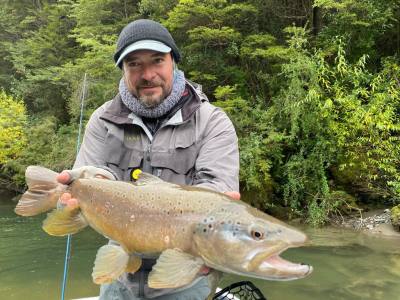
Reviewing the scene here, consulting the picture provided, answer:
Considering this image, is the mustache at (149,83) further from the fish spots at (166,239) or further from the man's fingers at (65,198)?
the fish spots at (166,239)

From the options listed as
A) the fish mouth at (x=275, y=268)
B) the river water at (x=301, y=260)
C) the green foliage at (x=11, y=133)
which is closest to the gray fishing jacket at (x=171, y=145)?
the fish mouth at (x=275, y=268)

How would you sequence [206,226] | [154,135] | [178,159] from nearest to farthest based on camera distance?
1. [206,226]
2. [178,159]
3. [154,135]

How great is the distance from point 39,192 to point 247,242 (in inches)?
61.4

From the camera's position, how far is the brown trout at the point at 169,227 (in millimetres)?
2027

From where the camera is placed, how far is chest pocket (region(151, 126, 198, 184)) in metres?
2.99

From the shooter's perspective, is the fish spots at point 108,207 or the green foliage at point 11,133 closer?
the fish spots at point 108,207

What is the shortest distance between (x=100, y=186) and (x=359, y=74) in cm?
1135

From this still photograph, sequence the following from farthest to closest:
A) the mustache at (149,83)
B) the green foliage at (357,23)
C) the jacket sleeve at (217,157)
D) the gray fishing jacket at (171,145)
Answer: the green foliage at (357,23) < the mustache at (149,83) < the gray fishing jacket at (171,145) < the jacket sleeve at (217,157)

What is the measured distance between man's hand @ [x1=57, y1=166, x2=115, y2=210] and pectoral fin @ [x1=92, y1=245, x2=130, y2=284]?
0.47 metres

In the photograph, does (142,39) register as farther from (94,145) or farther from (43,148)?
(43,148)

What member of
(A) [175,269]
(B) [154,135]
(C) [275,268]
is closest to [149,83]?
(B) [154,135]

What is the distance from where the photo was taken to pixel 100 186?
2.76 meters

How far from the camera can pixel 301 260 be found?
30.3ft

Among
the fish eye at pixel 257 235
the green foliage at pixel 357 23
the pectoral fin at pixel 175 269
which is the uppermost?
the green foliage at pixel 357 23
